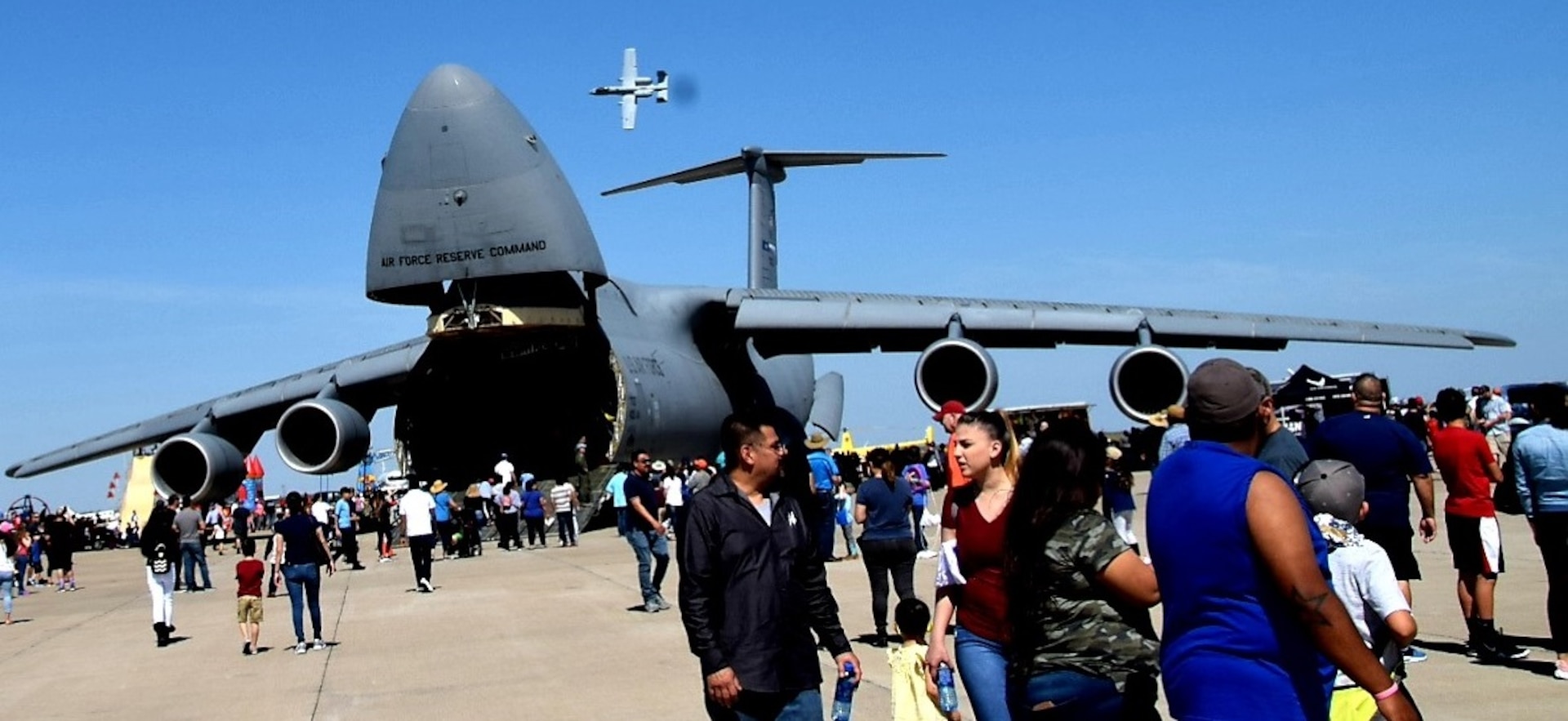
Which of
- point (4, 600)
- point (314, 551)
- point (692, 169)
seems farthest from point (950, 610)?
point (692, 169)

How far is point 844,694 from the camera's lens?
523cm

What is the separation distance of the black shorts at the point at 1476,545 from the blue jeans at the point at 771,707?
15.6 feet

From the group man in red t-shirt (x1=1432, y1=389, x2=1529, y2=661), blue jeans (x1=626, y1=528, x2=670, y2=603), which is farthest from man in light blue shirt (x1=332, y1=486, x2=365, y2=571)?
man in red t-shirt (x1=1432, y1=389, x2=1529, y2=661)

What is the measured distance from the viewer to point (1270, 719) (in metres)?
3.46

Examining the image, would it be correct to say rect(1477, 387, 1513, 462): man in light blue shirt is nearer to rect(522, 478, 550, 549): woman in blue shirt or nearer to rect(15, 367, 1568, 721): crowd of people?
rect(522, 478, 550, 549): woman in blue shirt

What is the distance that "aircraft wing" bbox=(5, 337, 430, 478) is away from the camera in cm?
2489

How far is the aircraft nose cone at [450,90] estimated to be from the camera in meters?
20.3

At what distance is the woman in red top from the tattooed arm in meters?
1.82

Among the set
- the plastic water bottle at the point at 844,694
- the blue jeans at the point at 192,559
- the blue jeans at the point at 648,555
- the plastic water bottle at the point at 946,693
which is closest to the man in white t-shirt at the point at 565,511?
the blue jeans at the point at 192,559

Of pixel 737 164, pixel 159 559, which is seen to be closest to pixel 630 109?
pixel 737 164

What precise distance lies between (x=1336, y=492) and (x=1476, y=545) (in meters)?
4.25

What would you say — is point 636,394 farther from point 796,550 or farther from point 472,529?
point 796,550

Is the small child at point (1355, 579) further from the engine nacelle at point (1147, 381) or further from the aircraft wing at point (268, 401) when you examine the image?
the aircraft wing at point (268, 401)

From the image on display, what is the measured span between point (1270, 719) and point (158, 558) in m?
11.6
